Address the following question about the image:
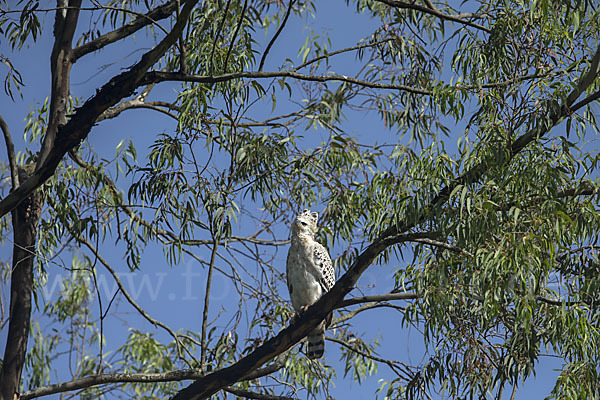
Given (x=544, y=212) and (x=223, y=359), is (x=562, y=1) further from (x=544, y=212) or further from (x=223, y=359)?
(x=223, y=359)

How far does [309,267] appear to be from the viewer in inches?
260

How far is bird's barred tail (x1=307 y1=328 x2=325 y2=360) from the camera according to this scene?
6474 millimetres

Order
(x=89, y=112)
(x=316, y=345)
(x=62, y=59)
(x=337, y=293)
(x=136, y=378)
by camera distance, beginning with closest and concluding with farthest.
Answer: (x=337, y=293) < (x=89, y=112) < (x=136, y=378) < (x=62, y=59) < (x=316, y=345)

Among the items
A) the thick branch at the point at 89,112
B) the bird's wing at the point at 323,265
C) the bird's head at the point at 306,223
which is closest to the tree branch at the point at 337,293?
the bird's wing at the point at 323,265

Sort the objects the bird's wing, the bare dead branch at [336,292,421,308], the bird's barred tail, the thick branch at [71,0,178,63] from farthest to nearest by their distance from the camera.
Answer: the bird's wing → the bird's barred tail → the thick branch at [71,0,178,63] → the bare dead branch at [336,292,421,308]

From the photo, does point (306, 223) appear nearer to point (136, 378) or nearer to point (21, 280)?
point (136, 378)

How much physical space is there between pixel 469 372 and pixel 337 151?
2.18 metres

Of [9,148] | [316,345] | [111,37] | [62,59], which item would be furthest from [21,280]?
[316,345]

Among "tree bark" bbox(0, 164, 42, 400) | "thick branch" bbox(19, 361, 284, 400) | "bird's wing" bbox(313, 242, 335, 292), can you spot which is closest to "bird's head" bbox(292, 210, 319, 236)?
"bird's wing" bbox(313, 242, 335, 292)

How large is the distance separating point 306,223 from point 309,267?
347mm

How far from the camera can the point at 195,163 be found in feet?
19.5

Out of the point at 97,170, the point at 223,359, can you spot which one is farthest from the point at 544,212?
the point at 97,170

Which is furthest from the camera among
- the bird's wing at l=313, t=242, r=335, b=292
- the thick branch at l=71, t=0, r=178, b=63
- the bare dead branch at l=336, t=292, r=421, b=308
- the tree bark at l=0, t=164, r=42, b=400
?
the bird's wing at l=313, t=242, r=335, b=292

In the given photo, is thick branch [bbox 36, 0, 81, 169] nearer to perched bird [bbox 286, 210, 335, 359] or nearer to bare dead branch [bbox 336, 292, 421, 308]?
perched bird [bbox 286, 210, 335, 359]
